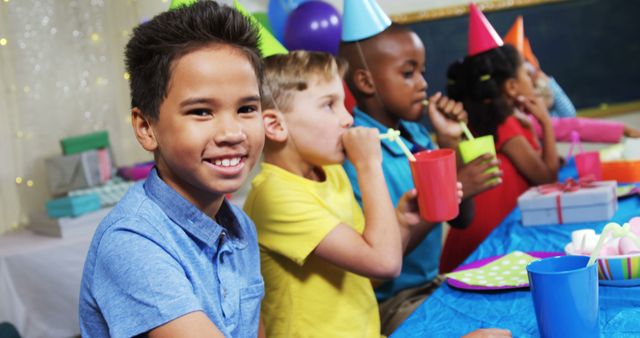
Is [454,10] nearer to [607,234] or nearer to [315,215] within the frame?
[315,215]

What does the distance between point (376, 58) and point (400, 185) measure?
14.6 inches

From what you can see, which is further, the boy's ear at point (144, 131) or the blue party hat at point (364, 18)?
the blue party hat at point (364, 18)

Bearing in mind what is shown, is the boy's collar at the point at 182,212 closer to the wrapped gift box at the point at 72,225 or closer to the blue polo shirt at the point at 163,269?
the blue polo shirt at the point at 163,269

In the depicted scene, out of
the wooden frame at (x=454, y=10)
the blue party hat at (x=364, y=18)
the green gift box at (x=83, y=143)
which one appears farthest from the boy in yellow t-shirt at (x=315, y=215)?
the wooden frame at (x=454, y=10)

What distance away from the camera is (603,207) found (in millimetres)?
1762

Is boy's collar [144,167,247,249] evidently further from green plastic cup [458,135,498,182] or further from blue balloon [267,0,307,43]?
blue balloon [267,0,307,43]

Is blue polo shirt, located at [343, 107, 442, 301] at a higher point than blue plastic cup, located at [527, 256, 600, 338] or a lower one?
lower

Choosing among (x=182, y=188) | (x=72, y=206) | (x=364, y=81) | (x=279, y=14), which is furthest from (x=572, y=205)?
(x=72, y=206)

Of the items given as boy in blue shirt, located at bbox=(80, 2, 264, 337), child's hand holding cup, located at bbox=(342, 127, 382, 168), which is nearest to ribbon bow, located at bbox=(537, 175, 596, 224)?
child's hand holding cup, located at bbox=(342, 127, 382, 168)

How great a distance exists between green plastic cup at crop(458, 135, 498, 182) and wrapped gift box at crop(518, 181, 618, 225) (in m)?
0.13

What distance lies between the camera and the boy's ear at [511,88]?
9.32 ft

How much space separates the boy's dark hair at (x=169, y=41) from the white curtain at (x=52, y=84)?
7.73 feet

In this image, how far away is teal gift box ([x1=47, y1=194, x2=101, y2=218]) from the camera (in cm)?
282

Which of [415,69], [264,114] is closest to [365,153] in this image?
[264,114]
